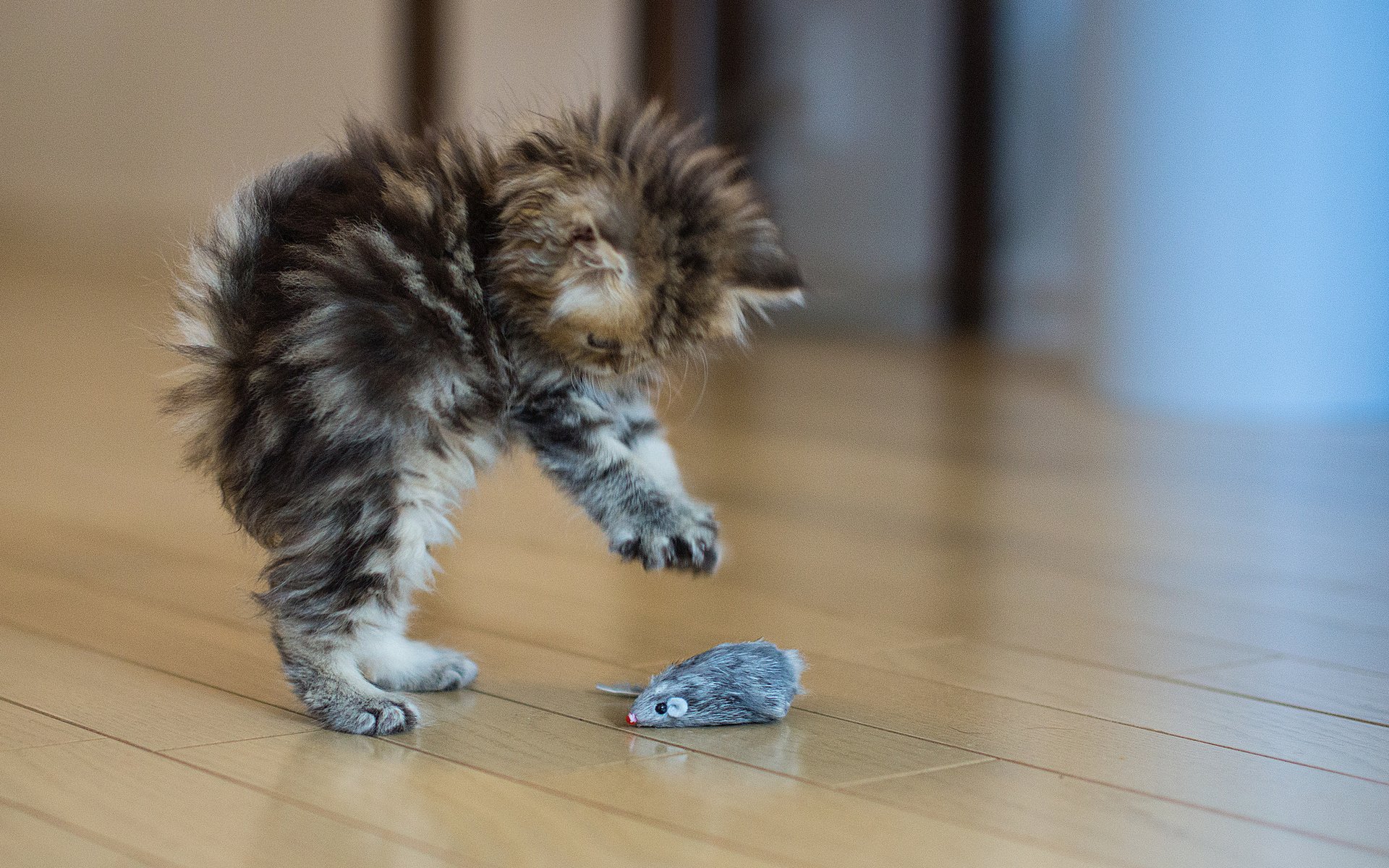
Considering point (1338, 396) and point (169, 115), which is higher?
point (169, 115)

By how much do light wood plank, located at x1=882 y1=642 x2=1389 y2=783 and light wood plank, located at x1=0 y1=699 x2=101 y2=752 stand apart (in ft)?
2.71

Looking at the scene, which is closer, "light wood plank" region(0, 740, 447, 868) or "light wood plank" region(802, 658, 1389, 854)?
"light wood plank" region(0, 740, 447, 868)

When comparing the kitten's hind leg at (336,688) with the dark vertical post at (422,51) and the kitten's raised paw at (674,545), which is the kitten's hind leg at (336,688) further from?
the dark vertical post at (422,51)

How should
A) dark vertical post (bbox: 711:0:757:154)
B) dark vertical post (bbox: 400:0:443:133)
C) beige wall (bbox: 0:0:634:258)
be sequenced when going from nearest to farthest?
1. dark vertical post (bbox: 711:0:757:154)
2. beige wall (bbox: 0:0:634:258)
3. dark vertical post (bbox: 400:0:443:133)

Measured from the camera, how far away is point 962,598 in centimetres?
202

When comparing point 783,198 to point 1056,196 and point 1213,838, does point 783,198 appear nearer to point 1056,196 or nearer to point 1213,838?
point 1056,196

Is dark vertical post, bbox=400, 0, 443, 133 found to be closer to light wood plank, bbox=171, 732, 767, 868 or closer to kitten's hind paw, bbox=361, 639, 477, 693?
kitten's hind paw, bbox=361, 639, 477, 693

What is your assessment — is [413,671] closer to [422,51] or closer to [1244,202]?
[1244,202]

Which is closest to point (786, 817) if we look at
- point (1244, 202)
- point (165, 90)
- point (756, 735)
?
point (756, 735)

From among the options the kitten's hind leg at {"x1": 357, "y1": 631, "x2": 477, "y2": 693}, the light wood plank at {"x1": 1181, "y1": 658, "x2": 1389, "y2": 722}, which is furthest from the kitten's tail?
the light wood plank at {"x1": 1181, "y1": 658, "x2": 1389, "y2": 722}

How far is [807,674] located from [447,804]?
55 cm

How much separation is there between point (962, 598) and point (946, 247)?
3.44 meters

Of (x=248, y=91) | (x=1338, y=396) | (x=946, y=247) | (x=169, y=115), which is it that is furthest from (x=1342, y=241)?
(x=169, y=115)

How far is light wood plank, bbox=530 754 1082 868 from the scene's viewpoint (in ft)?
3.65
